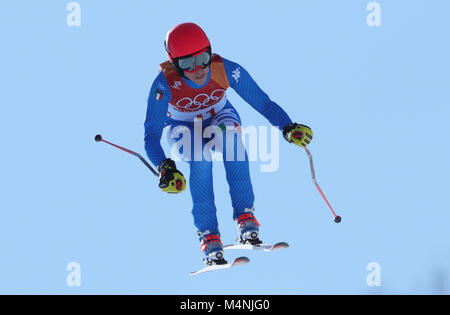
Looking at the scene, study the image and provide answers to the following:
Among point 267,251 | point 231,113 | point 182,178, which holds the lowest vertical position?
point 267,251

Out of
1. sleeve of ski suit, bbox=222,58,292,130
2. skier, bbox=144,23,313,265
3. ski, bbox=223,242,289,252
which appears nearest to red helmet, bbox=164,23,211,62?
skier, bbox=144,23,313,265

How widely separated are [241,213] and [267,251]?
874mm

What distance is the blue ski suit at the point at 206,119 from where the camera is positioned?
16.4 metres

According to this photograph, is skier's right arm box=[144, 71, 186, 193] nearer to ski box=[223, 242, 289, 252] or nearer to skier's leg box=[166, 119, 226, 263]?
skier's leg box=[166, 119, 226, 263]

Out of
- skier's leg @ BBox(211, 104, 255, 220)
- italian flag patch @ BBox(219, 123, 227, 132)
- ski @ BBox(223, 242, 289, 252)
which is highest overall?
italian flag patch @ BBox(219, 123, 227, 132)

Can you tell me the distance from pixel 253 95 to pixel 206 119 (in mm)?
783

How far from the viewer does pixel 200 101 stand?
1688 cm

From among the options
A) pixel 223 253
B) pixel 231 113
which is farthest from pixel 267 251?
pixel 231 113

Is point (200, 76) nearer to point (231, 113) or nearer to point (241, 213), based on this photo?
point (231, 113)

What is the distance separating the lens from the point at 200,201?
16.8 meters

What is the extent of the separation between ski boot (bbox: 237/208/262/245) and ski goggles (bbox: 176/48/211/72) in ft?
7.64

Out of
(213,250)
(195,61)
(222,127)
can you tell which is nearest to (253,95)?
(222,127)

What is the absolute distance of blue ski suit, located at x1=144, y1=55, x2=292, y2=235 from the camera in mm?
16422

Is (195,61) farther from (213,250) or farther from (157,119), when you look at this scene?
(213,250)
